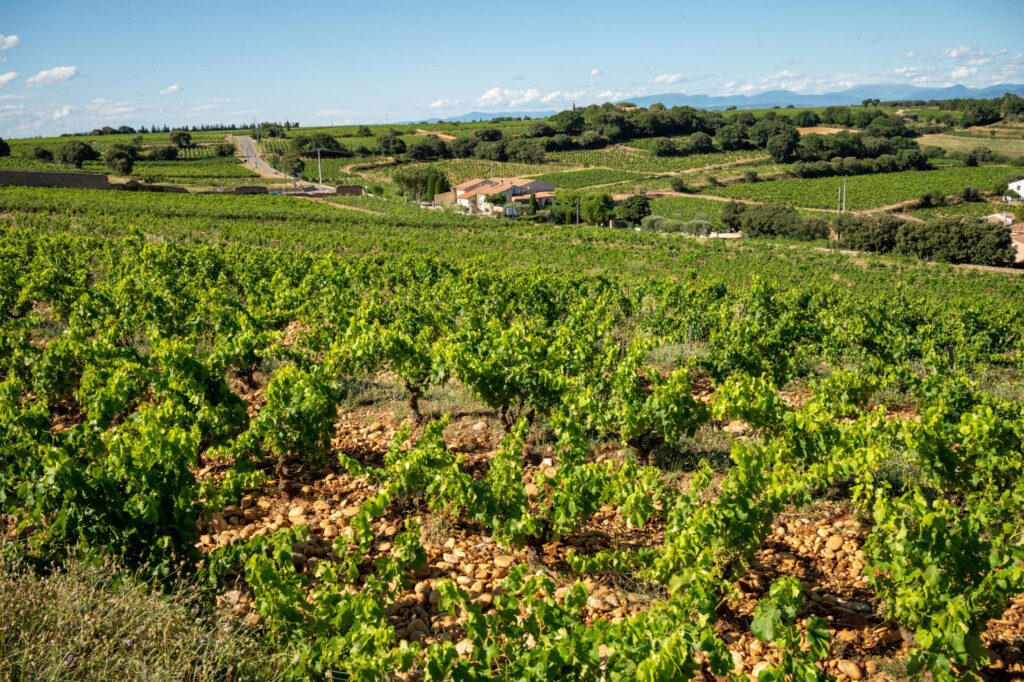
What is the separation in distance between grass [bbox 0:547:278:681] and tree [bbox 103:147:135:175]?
303 ft

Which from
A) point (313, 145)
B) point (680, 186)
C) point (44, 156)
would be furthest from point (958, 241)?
point (44, 156)

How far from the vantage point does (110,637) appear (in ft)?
13.8

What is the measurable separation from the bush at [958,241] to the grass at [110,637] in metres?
56.8

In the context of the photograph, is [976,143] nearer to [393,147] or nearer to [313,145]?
[393,147]

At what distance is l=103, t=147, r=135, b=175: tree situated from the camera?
3174 inches

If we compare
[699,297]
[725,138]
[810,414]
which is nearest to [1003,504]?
[810,414]

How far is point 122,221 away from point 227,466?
127 ft

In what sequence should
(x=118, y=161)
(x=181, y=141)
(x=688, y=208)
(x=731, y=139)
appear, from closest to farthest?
(x=688, y=208) → (x=118, y=161) → (x=181, y=141) → (x=731, y=139)

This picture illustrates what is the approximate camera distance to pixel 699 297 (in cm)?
1738

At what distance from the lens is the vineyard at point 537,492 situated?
15.2 feet

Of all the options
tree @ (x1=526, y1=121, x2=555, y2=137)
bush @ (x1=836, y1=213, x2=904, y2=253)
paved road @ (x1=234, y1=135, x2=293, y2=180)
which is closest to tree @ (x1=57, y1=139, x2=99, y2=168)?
paved road @ (x1=234, y1=135, x2=293, y2=180)

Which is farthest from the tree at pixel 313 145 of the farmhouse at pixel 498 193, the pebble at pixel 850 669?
the pebble at pixel 850 669

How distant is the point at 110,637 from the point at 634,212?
224 feet

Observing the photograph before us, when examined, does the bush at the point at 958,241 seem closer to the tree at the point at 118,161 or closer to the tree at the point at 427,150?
the tree at the point at 427,150
